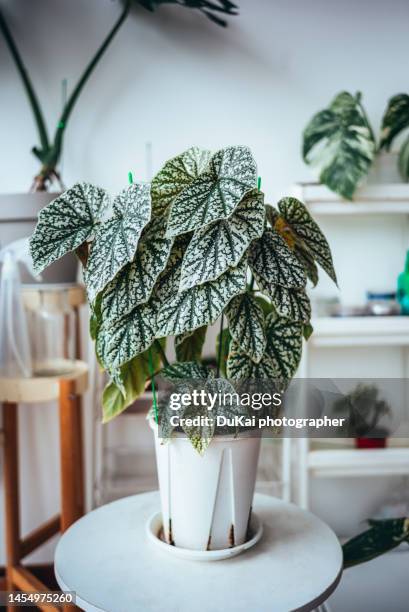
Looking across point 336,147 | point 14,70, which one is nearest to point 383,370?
point 336,147

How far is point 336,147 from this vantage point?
1.66 meters

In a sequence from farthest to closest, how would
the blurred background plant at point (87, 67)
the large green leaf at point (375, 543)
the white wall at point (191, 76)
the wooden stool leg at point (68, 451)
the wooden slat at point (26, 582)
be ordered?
the white wall at point (191, 76) < the blurred background plant at point (87, 67) < the wooden slat at point (26, 582) < the wooden stool leg at point (68, 451) < the large green leaf at point (375, 543)

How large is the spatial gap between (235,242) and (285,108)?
4.29ft

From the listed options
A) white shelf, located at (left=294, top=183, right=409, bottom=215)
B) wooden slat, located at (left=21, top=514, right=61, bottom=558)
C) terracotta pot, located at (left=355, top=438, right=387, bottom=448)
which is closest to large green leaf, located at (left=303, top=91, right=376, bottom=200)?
white shelf, located at (left=294, top=183, right=409, bottom=215)

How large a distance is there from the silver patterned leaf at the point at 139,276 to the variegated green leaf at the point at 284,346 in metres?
0.22

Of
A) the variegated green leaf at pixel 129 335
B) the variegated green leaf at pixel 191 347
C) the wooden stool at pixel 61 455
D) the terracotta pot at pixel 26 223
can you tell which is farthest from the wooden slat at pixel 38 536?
the variegated green leaf at pixel 129 335

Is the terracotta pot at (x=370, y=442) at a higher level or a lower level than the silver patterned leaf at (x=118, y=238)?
lower

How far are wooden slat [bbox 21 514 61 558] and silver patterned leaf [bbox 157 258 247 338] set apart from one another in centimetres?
121

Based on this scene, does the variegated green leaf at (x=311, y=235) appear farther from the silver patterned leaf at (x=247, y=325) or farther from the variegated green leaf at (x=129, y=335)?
the variegated green leaf at (x=129, y=335)

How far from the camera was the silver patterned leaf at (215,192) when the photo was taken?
2.40 feet

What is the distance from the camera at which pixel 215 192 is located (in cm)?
76

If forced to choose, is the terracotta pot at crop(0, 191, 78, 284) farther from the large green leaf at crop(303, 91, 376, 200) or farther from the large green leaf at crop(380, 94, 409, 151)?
the large green leaf at crop(380, 94, 409, 151)

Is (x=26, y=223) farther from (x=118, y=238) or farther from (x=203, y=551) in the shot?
(x=203, y=551)

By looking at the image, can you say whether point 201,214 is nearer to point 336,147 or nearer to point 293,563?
point 293,563
